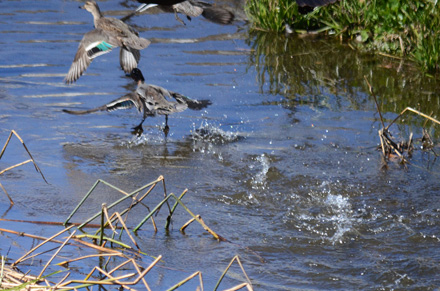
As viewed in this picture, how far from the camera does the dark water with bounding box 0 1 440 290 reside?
393 centimetres

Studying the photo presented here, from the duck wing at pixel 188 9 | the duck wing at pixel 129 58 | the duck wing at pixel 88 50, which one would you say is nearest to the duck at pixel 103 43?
the duck wing at pixel 88 50

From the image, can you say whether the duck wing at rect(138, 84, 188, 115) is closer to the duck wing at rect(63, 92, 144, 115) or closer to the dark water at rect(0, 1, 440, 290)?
the duck wing at rect(63, 92, 144, 115)

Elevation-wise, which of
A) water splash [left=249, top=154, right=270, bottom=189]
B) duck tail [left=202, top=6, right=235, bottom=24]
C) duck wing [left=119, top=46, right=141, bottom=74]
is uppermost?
duck tail [left=202, top=6, right=235, bottom=24]

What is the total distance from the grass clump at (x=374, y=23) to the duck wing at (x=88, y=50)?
247 cm

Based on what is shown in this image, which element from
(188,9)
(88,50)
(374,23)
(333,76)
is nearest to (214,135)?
(188,9)

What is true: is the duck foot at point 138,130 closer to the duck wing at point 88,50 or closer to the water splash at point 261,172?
the duck wing at point 88,50

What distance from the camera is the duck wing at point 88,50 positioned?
6508 mm

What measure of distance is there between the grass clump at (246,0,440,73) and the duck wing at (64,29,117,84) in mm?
2466

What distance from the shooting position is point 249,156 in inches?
225

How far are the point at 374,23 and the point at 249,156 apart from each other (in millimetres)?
3749

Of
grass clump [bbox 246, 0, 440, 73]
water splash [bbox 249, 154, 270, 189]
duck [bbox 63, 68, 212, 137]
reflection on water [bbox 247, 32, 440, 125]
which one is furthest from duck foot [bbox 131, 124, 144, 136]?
grass clump [bbox 246, 0, 440, 73]

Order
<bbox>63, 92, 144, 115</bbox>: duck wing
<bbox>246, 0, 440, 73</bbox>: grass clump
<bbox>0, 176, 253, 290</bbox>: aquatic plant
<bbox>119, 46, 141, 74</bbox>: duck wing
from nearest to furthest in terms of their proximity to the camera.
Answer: <bbox>0, 176, 253, 290</bbox>: aquatic plant → <bbox>63, 92, 144, 115</bbox>: duck wing → <bbox>119, 46, 141, 74</bbox>: duck wing → <bbox>246, 0, 440, 73</bbox>: grass clump

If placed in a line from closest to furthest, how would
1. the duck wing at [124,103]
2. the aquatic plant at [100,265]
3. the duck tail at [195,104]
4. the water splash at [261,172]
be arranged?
the aquatic plant at [100,265] < the water splash at [261,172] < the duck wing at [124,103] < the duck tail at [195,104]

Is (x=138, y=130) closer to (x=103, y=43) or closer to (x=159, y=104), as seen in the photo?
(x=159, y=104)
